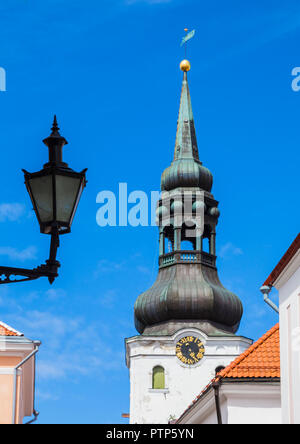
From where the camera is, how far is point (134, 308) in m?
61.4

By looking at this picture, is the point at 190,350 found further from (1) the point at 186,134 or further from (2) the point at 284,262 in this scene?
(2) the point at 284,262

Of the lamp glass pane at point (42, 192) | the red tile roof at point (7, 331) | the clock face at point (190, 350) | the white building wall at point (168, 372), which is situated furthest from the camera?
the clock face at point (190, 350)

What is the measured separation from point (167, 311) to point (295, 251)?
145ft

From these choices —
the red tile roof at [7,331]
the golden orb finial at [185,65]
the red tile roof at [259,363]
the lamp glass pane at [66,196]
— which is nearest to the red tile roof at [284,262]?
the red tile roof at [259,363]

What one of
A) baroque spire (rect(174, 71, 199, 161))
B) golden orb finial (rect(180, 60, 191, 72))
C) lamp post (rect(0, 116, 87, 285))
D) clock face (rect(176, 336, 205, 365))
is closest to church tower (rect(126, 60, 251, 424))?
clock face (rect(176, 336, 205, 365))

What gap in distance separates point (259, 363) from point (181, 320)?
126 feet

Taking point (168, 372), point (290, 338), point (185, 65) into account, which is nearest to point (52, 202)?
point (290, 338)

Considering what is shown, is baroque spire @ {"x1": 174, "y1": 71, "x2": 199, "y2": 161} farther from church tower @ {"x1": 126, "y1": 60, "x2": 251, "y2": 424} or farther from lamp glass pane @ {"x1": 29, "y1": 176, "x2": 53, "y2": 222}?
lamp glass pane @ {"x1": 29, "y1": 176, "x2": 53, "y2": 222}

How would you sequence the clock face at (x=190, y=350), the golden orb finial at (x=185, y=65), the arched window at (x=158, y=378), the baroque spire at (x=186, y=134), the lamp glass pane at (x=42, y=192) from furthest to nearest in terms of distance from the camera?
the golden orb finial at (x=185, y=65), the baroque spire at (x=186, y=134), the clock face at (x=190, y=350), the arched window at (x=158, y=378), the lamp glass pane at (x=42, y=192)

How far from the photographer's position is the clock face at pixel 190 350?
58.6 metres

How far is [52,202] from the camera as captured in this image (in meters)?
8.23

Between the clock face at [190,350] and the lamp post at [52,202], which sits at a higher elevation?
the clock face at [190,350]

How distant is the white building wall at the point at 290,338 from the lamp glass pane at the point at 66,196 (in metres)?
8.08

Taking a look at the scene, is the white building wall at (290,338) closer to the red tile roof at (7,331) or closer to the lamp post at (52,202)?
the red tile roof at (7,331)
